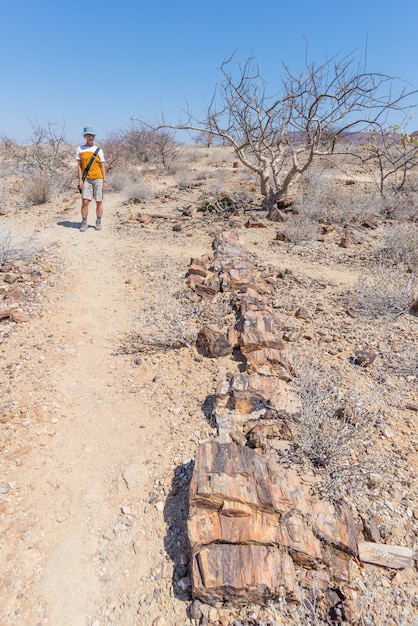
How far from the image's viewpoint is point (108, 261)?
5.71 metres

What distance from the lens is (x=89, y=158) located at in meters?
6.11

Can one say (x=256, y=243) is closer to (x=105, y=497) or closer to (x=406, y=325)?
(x=406, y=325)

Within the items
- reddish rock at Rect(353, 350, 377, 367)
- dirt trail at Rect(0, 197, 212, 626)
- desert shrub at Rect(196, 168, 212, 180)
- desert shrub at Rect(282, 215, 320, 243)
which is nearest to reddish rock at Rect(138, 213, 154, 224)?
desert shrub at Rect(282, 215, 320, 243)

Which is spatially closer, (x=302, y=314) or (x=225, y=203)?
(x=302, y=314)

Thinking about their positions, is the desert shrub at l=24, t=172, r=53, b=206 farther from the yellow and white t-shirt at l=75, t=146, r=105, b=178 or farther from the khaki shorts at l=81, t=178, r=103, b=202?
the yellow and white t-shirt at l=75, t=146, r=105, b=178

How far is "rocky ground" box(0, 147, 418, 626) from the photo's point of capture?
1.65 meters

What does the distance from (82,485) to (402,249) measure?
6.11 metres

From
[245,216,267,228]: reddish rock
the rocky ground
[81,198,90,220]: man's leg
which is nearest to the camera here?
the rocky ground

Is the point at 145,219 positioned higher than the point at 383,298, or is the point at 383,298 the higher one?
the point at 145,219

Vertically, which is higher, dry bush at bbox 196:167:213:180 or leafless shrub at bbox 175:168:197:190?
dry bush at bbox 196:167:213:180

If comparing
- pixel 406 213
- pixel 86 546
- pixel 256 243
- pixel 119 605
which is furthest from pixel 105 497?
pixel 406 213

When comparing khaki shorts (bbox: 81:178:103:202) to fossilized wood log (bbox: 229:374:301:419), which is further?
khaki shorts (bbox: 81:178:103:202)

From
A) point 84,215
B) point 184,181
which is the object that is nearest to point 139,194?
point 184,181

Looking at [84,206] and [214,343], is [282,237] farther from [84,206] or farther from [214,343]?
[214,343]
